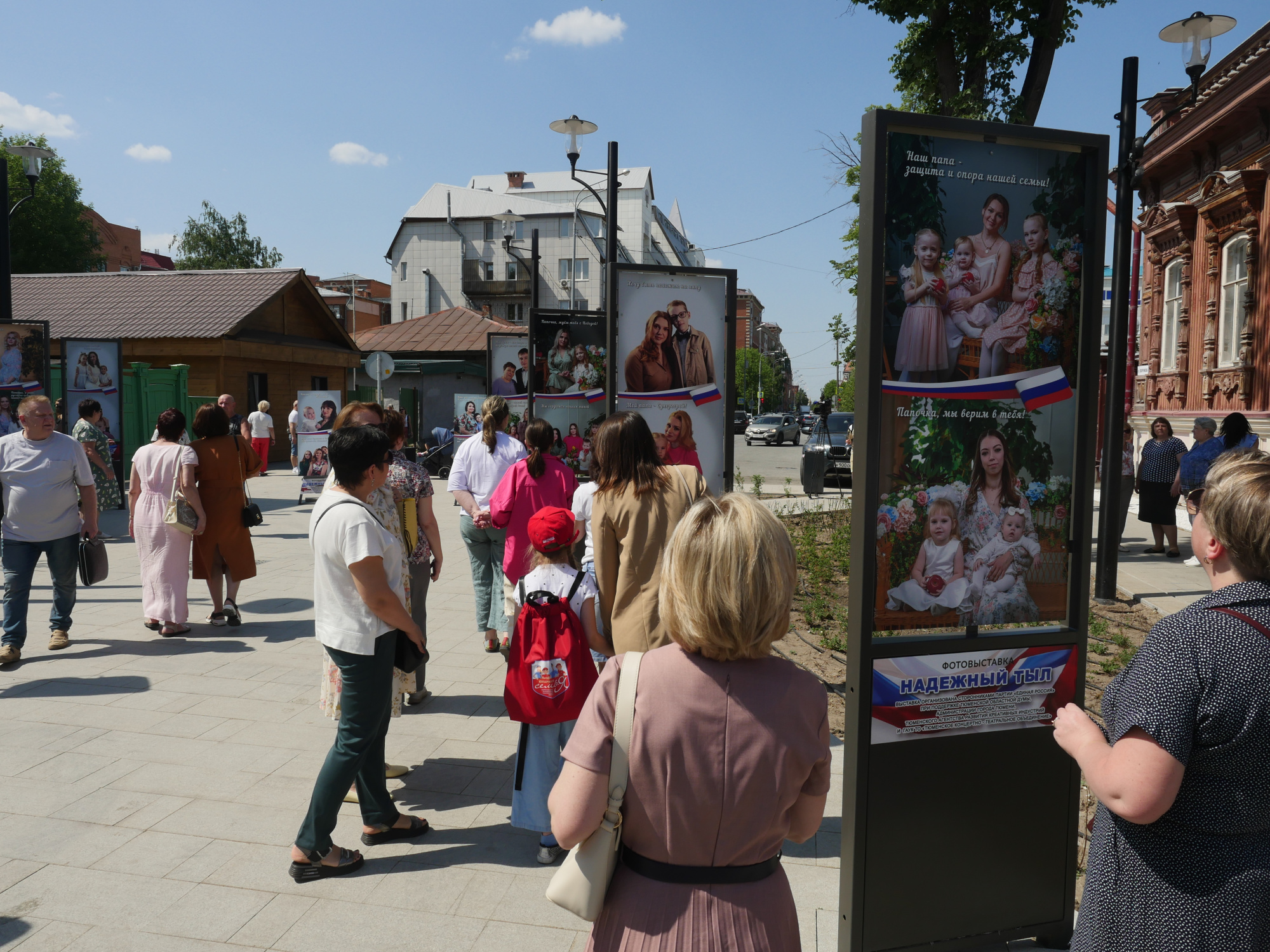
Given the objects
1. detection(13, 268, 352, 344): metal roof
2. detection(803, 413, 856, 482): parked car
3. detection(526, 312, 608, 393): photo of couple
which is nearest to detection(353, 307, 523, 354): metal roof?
detection(13, 268, 352, 344): metal roof

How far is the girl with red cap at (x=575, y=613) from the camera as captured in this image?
12.0 feet

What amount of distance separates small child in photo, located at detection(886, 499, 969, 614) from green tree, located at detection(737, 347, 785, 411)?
9170 centimetres

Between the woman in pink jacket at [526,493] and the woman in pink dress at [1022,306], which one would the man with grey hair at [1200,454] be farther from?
the woman in pink dress at [1022,306]

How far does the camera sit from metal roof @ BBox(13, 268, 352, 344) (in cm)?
2414

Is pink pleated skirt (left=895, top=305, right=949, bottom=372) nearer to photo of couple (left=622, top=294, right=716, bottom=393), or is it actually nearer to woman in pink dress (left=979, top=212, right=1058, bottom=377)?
woman in pink dress (left=979, top=212, right=1058, bottom=377)

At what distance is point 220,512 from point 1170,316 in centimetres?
1975

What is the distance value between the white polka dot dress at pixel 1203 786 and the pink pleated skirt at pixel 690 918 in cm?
77

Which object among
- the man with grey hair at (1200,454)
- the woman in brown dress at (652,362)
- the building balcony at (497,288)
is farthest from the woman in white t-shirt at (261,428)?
the building balcony at (497,288)

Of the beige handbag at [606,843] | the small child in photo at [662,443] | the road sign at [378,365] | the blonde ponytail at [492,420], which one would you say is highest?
the road sign at [378,365]

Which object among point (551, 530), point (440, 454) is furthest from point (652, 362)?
point (440, 454)

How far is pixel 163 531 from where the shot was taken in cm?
728

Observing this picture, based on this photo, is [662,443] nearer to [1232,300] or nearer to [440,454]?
[1232,300]

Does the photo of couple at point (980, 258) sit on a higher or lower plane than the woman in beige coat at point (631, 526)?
higher

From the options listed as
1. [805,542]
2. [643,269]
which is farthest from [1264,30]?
[643,269]
